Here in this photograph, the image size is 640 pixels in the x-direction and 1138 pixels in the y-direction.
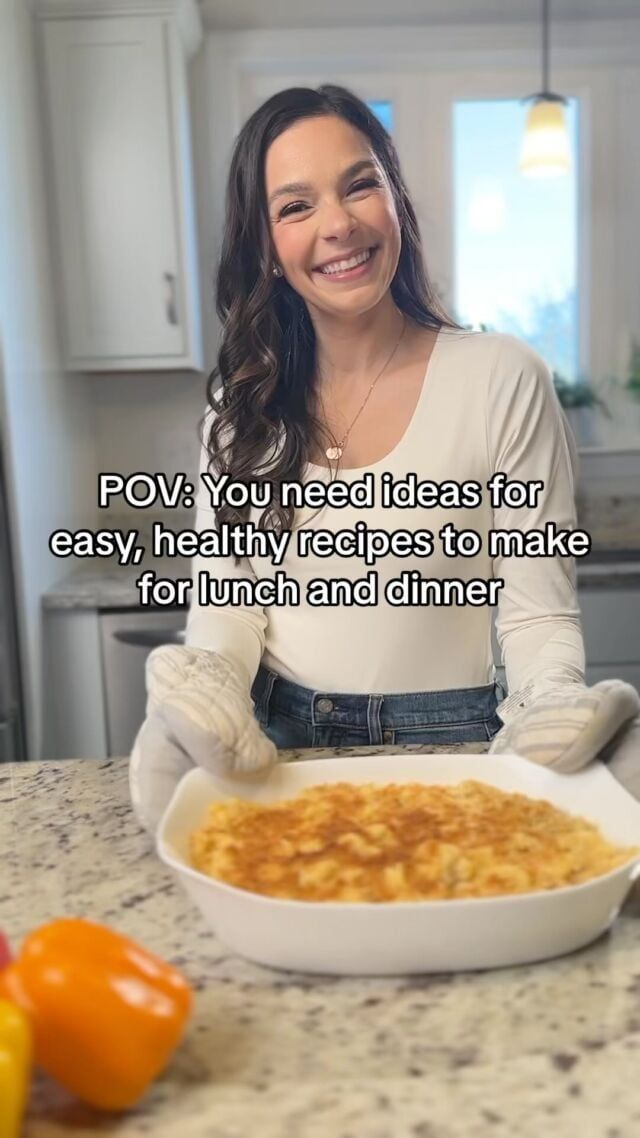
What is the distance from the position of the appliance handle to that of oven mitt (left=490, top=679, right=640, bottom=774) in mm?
1505

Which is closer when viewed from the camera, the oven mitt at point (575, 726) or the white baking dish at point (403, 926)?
the white baking dish at point (403, 926)

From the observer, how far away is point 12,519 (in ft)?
6.49

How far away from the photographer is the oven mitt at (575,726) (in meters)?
0.72

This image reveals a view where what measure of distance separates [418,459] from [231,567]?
0.27 meters

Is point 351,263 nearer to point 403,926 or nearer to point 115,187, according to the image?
point 403,926

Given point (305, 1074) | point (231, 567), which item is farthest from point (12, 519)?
point (305, 1074)

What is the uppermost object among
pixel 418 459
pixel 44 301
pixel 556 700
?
pixel 44 301

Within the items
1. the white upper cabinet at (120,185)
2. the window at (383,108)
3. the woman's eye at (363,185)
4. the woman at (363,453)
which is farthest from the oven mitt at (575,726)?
the window at (383,108)

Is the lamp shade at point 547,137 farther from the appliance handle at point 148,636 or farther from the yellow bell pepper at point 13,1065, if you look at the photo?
the yellow bell pepper at point 13,1065

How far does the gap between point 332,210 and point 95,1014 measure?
900mm

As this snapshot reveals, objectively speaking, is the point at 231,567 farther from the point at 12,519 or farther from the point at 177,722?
the point at 12,519

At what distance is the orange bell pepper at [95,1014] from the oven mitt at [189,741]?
26 cm

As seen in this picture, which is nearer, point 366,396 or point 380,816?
point 380,816

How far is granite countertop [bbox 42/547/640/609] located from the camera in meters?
2.18
